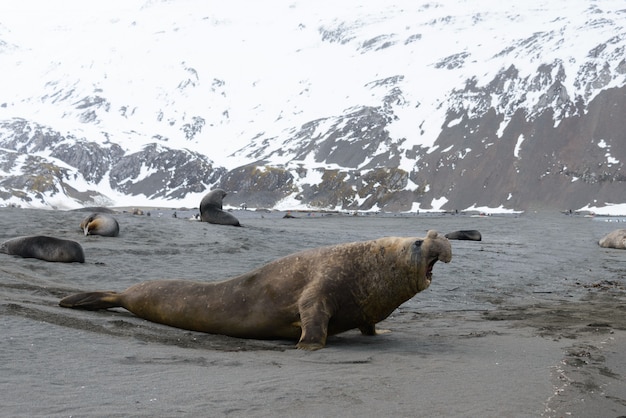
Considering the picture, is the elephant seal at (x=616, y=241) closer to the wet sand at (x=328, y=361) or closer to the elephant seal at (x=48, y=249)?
the wet sand at (x=328, y=361)

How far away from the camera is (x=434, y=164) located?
179m

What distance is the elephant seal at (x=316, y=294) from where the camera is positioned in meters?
8.30

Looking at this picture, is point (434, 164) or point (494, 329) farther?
point (434, 164)

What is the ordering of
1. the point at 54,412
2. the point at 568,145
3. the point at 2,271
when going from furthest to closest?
the point at 568,145 → the point at 2,271 → the point at 54,412

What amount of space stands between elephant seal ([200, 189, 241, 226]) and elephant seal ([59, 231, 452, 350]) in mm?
25111

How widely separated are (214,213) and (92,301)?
24934 millimetres

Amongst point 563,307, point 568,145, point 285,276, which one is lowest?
point 563,307

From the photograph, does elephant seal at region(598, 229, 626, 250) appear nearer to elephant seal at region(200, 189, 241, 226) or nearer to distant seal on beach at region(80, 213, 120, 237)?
elephant seal at region(200, 189, 241, 226)

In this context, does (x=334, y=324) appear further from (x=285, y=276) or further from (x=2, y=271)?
(x=2, y=271)

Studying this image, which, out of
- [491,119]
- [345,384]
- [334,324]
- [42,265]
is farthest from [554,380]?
[491,119]

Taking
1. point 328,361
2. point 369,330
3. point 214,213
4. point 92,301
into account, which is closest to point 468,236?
point 214,213

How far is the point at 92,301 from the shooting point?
957 centimetres

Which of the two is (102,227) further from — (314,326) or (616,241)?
(616,241)

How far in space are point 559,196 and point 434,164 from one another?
119ft
